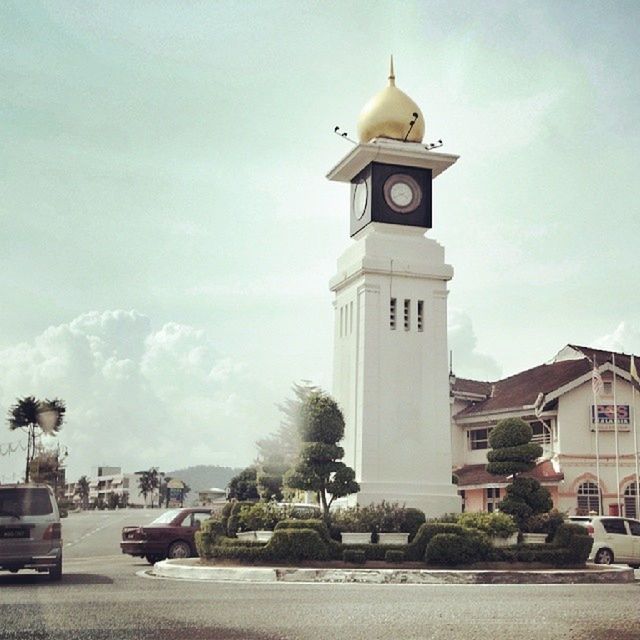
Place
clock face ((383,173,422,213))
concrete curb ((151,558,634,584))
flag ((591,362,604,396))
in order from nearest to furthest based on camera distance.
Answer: concrete curb ((151,558,634,584)) → clock face ((383,173,422,213)) → flag ((591,362,604,396))

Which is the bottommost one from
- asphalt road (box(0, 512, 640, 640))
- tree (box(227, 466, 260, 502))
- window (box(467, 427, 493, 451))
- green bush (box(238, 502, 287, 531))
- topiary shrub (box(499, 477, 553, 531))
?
asphalt road (box(0, 512, 640, 640))

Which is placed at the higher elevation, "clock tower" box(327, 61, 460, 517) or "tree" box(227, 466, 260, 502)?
"clock tower" box(327, 61, 460, 517)

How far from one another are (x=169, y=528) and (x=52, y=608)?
44.1 feet

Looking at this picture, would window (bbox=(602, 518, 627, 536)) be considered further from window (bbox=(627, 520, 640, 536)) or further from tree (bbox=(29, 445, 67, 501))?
tree (bbox=(29, 445, 67, 501))

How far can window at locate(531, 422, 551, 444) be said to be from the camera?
46.2 m

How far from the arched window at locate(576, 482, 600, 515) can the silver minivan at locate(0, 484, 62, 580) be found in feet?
95.7

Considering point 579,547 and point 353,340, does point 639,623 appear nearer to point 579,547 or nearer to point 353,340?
point 579,547

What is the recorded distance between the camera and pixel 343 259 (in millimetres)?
37125

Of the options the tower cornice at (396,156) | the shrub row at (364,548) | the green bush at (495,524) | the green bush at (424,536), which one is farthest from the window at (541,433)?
the green bush at (424,536)

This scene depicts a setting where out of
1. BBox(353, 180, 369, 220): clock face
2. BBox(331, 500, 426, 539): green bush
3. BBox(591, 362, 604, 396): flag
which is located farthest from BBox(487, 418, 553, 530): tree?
BBox(591, 362, 604, 396): flag

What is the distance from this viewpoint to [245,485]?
6500 centimetres

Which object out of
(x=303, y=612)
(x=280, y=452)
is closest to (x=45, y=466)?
(x=280, y=452)

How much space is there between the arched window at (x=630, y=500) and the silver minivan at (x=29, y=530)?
31.0 m

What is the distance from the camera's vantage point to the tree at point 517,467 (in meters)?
27.2
